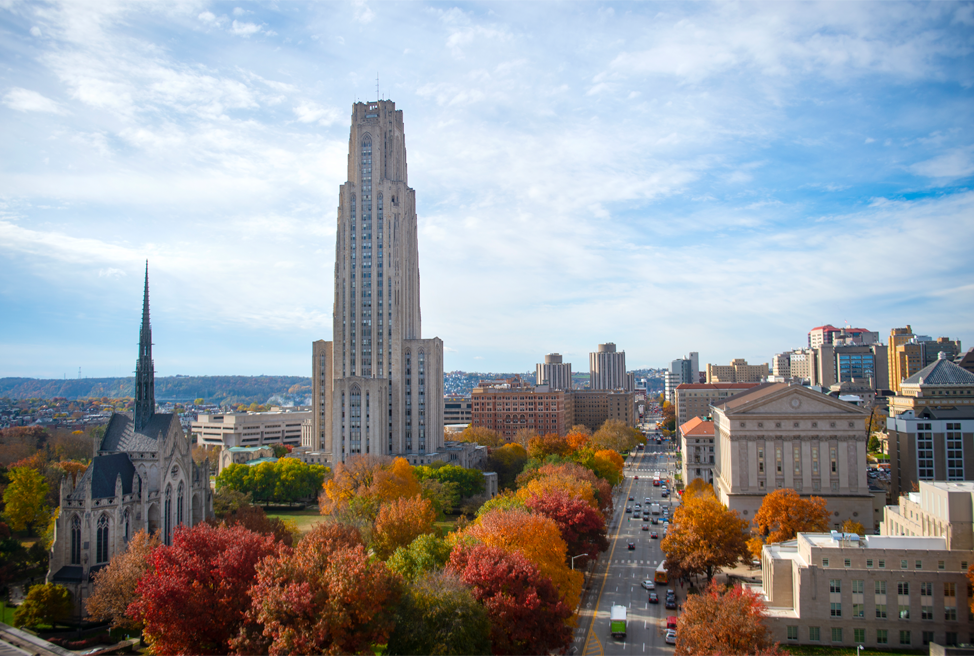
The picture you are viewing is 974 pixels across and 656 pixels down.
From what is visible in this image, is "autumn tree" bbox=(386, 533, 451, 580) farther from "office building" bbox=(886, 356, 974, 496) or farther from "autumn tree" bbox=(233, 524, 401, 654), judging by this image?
"office building" bbox=(886, 356, 974, 496)

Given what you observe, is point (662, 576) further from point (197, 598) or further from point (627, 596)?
point (197, 598)

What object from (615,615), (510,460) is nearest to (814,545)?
(615,615)

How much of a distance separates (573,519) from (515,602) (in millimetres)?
29228

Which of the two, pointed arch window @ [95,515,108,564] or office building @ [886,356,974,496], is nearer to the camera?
pointed arch window @ [95,515,108,564]

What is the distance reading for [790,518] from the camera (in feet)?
252

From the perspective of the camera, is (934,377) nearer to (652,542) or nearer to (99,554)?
(652,542)

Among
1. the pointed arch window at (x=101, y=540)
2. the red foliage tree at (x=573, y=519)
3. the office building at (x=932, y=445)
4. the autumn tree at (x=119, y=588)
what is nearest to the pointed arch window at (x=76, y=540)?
the pointed arch window at (x=101, y=540)

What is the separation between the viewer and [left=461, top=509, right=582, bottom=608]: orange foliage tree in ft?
184

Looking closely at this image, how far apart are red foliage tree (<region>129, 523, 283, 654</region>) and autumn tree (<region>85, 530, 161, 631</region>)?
10941mm

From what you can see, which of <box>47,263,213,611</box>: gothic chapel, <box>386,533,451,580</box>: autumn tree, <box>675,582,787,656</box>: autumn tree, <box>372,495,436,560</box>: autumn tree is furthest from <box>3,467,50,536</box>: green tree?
<box>675,582,787,656</box>: autumn tree

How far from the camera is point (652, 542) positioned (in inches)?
3762

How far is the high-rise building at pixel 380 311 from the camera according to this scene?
151000 mm

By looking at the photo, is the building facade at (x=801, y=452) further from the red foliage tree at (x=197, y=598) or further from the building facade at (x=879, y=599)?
the red foliage tree at (x=197, y=598)

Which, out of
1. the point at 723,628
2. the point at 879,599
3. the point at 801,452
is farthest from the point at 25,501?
the point at 801,452
